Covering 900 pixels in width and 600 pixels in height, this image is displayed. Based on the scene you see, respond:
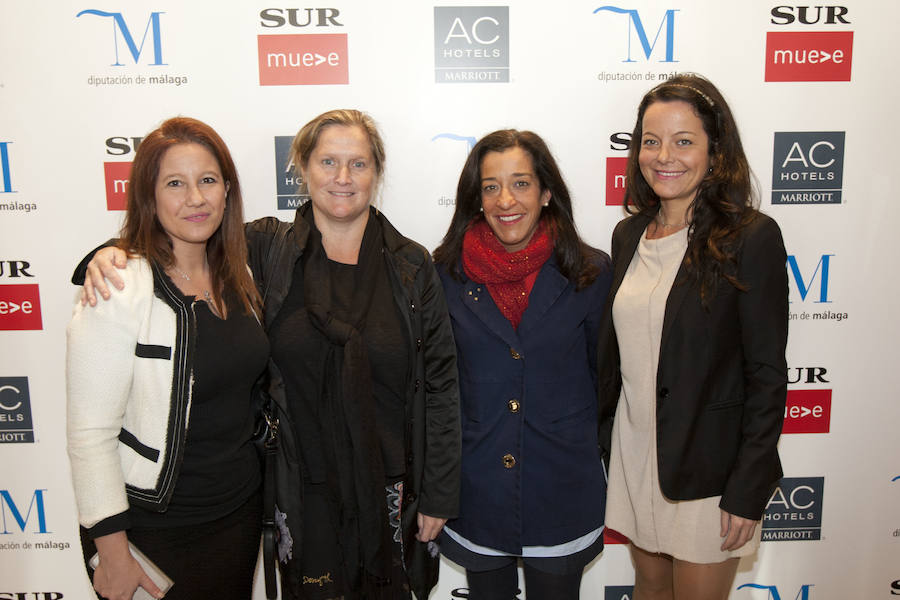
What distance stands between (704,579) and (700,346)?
704 millimetres

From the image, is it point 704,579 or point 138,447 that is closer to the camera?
point 138,447

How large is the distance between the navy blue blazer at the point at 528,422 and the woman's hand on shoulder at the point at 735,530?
1.26ft

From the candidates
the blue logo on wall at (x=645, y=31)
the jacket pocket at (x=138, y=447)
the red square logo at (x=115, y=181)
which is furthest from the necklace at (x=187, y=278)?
the blue logo on wall at (x=645, y=31)

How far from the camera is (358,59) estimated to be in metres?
2.38

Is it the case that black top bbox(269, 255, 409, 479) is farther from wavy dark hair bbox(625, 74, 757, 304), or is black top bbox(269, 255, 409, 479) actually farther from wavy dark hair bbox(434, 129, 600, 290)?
wavy dark hair bbox(625, 74, 757, 304)

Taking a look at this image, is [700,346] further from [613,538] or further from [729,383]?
[613,538]

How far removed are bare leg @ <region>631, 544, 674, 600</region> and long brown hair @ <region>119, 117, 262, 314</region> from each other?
1503 mm

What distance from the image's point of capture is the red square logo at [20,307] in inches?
97.3

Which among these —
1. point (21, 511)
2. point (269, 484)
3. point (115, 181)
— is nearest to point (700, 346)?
point (269, 484)

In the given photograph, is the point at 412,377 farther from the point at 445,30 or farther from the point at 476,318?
the point at 445,30

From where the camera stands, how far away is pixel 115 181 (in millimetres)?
2424

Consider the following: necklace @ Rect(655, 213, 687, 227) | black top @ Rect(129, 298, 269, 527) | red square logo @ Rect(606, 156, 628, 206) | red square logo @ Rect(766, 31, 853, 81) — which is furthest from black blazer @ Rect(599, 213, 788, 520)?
black top @ Rect(129, 298, 269, 527)

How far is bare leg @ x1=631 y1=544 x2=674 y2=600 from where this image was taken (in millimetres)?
2023

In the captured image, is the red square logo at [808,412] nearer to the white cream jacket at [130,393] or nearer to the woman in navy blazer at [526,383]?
the woman in navy blazer at [526,383]
